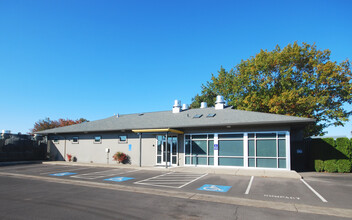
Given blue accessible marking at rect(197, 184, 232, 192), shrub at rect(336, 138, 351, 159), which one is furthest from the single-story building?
blue accessible marking at rect(197, 184, 232, 192)

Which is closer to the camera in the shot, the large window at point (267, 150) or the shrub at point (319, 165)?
the large window at point (267, 150)

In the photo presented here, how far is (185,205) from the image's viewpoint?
23.9 ft

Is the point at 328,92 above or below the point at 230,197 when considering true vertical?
above

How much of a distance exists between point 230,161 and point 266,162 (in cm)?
236

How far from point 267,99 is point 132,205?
20.1m

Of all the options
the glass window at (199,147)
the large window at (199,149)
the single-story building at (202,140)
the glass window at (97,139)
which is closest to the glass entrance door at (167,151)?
the single-story building at (202,140)

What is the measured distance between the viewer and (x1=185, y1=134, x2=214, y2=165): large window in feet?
55.1

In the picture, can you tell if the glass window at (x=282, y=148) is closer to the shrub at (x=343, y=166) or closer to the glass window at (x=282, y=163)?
the glass window at (x=282, y=163)

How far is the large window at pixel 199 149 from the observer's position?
1678 cm

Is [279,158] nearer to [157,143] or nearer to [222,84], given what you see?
[157,143]

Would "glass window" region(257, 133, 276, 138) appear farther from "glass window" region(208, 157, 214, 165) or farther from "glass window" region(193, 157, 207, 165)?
"glass window" region(193, 157, 207, 165)

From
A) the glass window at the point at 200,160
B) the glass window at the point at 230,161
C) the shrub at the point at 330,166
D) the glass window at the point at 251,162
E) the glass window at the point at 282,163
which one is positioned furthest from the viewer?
the glass window at the point at 200,160

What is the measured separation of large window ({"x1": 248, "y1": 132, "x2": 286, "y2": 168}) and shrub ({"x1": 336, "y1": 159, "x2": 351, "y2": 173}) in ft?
14.2

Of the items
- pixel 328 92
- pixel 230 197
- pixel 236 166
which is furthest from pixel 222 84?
pixel 230 197
